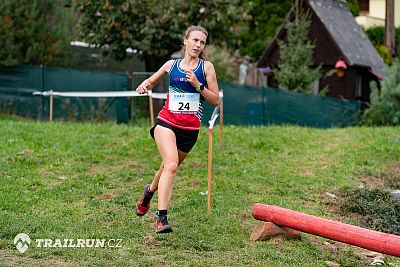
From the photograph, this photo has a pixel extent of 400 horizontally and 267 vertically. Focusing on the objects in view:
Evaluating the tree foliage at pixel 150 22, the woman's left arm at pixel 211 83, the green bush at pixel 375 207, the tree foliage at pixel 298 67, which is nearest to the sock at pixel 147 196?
the woman's left arm at pixel 211 83

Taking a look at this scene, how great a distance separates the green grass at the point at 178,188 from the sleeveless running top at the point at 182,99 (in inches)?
48.1

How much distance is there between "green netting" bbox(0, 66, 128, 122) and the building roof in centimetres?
1002

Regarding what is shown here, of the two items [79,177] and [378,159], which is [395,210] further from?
[79,177]

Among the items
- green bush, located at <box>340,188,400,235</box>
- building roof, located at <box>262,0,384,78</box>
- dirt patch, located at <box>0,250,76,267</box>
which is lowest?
green bush, located at <box>340,188,400,235</box>

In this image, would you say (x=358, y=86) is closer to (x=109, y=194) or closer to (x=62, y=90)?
(x=62, y=90)

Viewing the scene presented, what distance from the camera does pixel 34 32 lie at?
22516 millimetres

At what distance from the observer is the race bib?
7434mm

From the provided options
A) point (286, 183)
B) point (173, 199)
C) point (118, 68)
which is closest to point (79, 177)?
point (173, 199)

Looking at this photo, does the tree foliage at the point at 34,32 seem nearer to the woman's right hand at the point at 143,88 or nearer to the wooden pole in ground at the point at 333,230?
the woman's right hand at the point at 143,88

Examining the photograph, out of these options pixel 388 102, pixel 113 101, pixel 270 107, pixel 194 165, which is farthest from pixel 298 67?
pixel 194 165

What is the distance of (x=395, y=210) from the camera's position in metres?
9.74

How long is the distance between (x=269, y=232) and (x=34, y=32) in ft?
54.5

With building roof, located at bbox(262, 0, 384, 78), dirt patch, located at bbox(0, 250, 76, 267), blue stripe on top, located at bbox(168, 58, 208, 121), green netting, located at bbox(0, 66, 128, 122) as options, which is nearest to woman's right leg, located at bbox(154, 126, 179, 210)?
blue stripe on top, located at bbox(168, 58, 208, 121)

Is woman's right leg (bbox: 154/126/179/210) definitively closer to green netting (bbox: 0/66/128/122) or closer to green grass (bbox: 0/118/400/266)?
green grass (bbox: 0/118/400/266)
